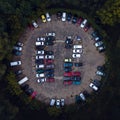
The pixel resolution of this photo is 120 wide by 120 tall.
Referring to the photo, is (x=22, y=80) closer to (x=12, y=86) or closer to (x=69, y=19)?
(x=12, y=86)

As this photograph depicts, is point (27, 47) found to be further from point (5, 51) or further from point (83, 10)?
point (83, 10)

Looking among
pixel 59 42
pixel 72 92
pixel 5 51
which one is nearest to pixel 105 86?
pixel 72 92

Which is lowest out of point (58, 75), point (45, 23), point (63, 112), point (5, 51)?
point (63, 112)

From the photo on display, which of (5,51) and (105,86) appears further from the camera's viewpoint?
(105,86)

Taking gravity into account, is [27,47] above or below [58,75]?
above

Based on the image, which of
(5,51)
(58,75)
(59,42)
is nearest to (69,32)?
(59,42)

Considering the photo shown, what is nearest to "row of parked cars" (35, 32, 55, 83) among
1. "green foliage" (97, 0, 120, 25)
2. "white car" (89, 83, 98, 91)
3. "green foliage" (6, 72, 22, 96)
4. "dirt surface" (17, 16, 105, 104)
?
"dirt surface" (17, 16, 105, 104)

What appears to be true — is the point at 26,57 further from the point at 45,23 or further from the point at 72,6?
the point at 72,6
